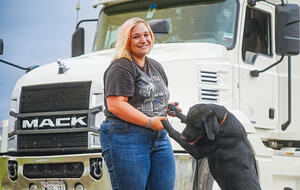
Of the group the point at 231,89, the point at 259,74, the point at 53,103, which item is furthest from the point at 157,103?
the point at 259,74

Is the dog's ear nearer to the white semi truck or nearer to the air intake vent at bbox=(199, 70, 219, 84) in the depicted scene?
the white semi truck

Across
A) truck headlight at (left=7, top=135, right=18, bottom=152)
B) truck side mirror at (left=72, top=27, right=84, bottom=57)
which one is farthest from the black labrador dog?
truck side mirror at (left=72, top=27, right=84, bottom=57)

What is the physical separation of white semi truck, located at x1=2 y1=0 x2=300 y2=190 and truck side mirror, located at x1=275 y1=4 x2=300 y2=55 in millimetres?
11

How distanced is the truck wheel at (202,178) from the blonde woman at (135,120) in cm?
152

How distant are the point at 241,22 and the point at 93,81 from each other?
6.51ft

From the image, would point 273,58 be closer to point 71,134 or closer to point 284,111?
point 284,111

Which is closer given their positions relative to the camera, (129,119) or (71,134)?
(129,119)

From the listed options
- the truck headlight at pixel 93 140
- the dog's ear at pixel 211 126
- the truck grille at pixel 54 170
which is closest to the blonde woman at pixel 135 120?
the dog's ear at pixel 211 126

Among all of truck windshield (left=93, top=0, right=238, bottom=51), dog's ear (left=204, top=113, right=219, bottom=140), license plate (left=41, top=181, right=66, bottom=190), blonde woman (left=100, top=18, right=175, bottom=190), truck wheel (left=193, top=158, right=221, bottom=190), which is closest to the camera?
blonde woman (left=100, top=18, right=175, bottom=190)

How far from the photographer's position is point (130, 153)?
4863 millimetres

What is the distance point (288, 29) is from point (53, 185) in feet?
9.80

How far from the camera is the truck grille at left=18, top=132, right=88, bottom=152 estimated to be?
6715 millimetres

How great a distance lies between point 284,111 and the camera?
8297 millimetres

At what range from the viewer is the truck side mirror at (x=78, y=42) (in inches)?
362
